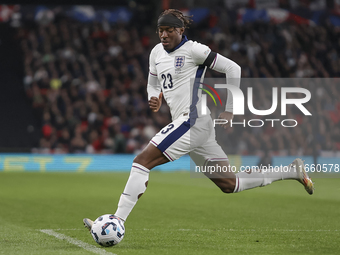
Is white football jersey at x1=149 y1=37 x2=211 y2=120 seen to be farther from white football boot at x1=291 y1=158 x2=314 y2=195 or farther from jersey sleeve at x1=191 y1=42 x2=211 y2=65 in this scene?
white football boot at x1=291 y1=158 x2=314 y2=195

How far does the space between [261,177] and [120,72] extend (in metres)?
15.8

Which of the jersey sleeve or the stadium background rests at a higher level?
the jersey sleeve

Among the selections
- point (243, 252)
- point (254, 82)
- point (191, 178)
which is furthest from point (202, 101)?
point (254, 82)

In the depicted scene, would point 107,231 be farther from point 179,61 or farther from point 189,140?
point 179,61

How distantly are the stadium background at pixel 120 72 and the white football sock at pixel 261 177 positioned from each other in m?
9.35

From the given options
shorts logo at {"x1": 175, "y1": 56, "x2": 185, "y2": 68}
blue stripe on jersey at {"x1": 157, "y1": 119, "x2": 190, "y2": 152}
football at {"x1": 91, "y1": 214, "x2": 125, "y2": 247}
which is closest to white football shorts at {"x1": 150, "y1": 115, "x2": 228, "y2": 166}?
blue stripe on jersey at {"x1": 157, "y1": 119, "x2": 190, "y2": 152}

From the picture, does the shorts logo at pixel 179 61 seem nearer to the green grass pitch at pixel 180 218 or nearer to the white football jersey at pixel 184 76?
the white football jersey at pixel 184 76

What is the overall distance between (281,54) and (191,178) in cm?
850

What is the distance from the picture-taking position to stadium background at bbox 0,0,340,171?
675 inches

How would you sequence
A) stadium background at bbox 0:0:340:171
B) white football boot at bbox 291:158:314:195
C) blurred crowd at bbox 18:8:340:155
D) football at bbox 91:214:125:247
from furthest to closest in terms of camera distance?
stadium background at bbox 0:0:340:171, blurred crowd at bbox 18:8:340:155, white football boot at bbox 291:158:314:195, football at bbox 91:214:125:247

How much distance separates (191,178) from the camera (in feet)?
52.1

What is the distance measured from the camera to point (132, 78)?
21656 millimetres

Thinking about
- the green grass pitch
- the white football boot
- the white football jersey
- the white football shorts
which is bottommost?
the green grass pitch

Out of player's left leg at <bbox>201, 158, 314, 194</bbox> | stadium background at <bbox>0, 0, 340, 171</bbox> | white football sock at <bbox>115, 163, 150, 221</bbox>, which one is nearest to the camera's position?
white football sock at <bbox>115, 163, 150, 221</bbox>
